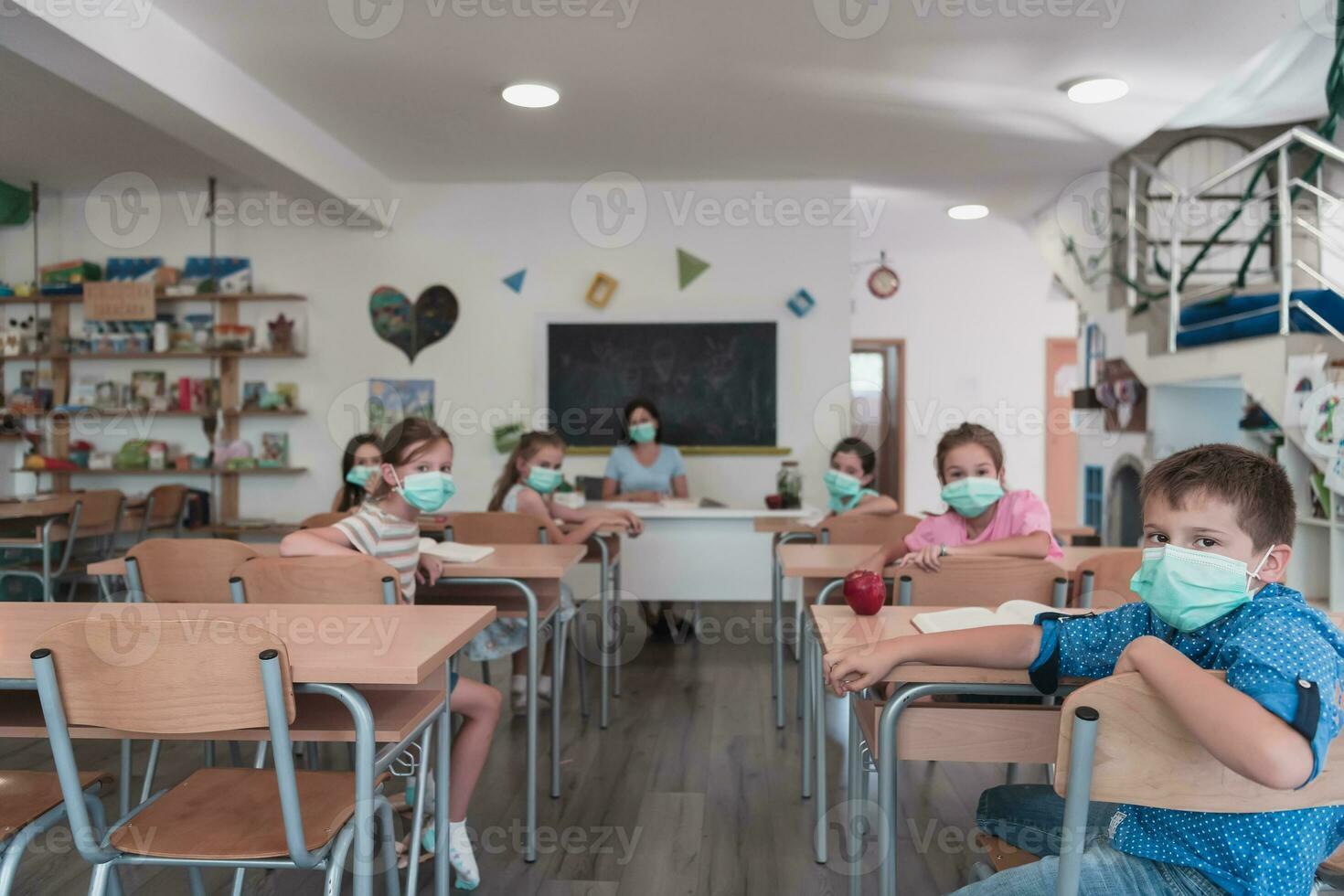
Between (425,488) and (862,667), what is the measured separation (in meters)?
1.33

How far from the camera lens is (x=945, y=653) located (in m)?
1.37

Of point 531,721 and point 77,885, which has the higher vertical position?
point 531,721

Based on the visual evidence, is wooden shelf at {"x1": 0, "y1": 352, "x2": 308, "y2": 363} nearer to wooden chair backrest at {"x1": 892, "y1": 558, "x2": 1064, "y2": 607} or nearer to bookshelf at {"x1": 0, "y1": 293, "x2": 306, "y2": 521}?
bookshelf at {"x1": 0, "y1": 293, "x2": 306, "y2": 521}

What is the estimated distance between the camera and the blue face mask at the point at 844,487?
372 centimetres

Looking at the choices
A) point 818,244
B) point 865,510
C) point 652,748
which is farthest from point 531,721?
point 818,244

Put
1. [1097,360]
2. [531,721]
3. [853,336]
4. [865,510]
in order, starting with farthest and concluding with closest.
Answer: [853,336] → [1097,360] → [865,510] → [531,721]

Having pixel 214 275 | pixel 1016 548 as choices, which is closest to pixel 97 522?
pixel 214 275

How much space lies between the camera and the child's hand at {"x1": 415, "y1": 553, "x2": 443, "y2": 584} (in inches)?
92.3

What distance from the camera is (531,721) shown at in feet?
7.67

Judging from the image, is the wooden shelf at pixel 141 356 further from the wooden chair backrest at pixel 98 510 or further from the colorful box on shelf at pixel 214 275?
the wooden chair backrest at pixel 98 510

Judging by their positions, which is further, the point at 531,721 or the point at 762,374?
the point at 762,374

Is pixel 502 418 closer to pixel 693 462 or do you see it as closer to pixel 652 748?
pixel 693 462

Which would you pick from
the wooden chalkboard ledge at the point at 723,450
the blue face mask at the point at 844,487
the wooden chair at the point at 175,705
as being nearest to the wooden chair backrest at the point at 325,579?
the wooden chair at the point at 175,705

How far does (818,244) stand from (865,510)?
2669 mm
